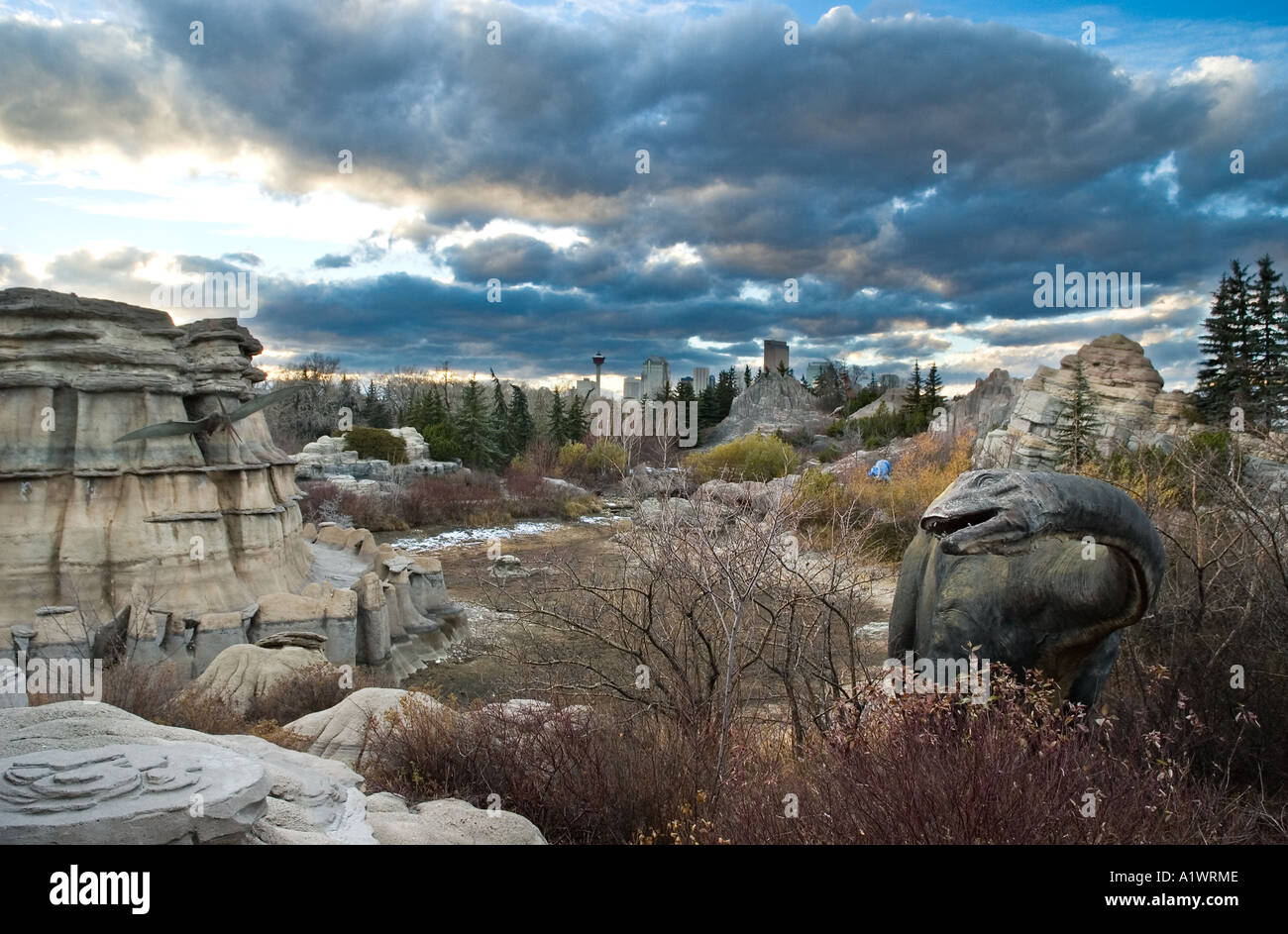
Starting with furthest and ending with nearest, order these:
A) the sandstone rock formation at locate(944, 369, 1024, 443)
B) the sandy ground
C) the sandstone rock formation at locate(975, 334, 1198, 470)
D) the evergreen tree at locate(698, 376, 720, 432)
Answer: the evergreen tree at locate(698, 376, 720, 432) → the sandstone rock formation at locate(944, 369, 1024, 443) → the sandstone rock formation at locate(975, 334, 1198, 470) → the sandy ground

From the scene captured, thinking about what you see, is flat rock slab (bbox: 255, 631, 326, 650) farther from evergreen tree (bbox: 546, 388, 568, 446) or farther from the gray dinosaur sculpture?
evergreen tree (bbox: 546, 388, 568, 446)

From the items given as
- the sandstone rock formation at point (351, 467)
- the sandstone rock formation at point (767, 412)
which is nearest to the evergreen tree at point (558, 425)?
the sandstone rock formation at point (351, 467)

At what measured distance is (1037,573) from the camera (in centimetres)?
366

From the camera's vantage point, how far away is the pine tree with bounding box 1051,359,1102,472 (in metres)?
21.9

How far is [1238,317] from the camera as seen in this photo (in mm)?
29031

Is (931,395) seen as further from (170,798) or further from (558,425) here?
(170,798)

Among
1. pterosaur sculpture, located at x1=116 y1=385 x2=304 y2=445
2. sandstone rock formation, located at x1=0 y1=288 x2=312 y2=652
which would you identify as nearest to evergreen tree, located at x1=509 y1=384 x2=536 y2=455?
pterosaur sculpture, located at x1=116 y1=385 x2=304 y2=445

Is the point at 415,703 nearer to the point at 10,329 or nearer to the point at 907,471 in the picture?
the point at 10,329

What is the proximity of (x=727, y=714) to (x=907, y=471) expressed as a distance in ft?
70.4

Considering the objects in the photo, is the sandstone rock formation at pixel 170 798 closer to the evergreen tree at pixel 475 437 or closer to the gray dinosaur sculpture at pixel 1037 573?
the gray dinosaur sculpture at pixel 1037 573

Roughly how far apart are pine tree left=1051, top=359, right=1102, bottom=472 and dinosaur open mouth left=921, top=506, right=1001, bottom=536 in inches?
728

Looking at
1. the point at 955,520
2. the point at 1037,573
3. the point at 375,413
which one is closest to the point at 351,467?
the point at 375,413
